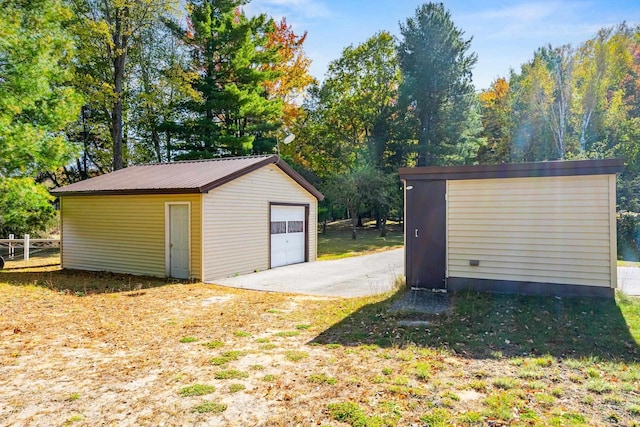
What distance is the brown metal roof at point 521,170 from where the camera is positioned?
261 inches

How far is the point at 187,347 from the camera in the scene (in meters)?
5.13

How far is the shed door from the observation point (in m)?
7.89

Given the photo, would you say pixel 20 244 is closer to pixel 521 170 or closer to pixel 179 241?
pixel 179 241

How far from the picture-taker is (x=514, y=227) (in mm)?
7375

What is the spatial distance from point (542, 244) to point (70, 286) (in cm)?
999

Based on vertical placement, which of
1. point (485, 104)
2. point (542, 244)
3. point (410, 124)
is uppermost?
point (485, 104)

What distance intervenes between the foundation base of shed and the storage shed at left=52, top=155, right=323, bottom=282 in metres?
5.85

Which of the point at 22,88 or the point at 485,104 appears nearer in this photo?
the point at 22,88

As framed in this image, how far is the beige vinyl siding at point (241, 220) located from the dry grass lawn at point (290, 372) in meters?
3.47

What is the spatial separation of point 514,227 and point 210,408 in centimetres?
612

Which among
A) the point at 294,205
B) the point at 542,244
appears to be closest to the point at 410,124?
the point at 294,205

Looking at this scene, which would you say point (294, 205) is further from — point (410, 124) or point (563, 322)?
point (410, 124)

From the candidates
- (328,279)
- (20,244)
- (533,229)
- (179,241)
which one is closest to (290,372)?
(533,229)

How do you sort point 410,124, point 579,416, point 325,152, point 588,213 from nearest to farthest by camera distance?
1. point 579,416
2. point 588,213
3. point 410,124
4. point 325,152
